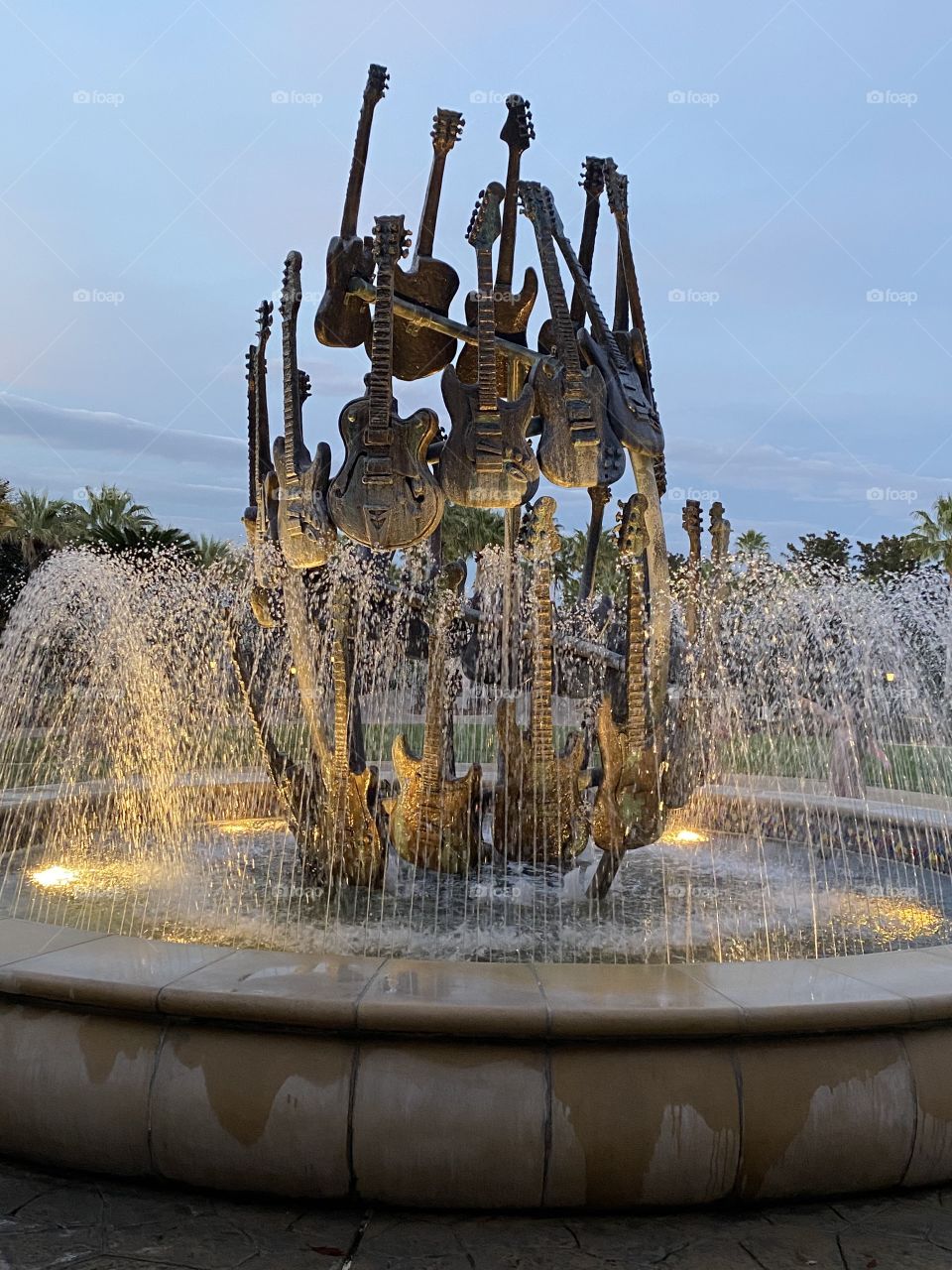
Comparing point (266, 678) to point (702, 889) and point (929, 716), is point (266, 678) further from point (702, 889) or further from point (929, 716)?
point (929, 716)

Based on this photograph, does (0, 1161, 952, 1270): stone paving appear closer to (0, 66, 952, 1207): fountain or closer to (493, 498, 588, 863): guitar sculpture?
(0, 66, 952, 1207): fountain

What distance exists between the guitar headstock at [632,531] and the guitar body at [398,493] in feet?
3.84

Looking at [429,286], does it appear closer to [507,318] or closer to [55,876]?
[507,318]

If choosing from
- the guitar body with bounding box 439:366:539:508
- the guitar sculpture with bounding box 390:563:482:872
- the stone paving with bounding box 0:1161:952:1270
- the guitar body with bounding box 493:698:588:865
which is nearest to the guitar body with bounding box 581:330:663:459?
the guitar body with bounding box 439:366:539:508

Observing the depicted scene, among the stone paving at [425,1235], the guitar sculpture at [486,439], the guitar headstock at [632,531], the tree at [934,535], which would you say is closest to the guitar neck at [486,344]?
the guitar sculpture at [486,439]

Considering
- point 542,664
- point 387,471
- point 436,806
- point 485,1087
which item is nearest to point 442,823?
point 436,806

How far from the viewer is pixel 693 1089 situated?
3.13 metres

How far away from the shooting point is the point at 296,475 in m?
6.04

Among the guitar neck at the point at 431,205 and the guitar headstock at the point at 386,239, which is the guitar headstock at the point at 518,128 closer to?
the guitar neck at the point at 431,205

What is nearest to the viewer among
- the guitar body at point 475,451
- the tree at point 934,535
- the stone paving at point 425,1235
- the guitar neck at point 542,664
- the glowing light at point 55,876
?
→ the stone paving at point 425,1235

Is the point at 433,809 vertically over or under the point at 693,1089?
over

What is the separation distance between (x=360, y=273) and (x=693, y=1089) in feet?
17.7

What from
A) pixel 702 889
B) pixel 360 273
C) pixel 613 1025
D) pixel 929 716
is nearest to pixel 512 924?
pixel 702 889

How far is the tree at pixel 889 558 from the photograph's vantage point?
138ft
